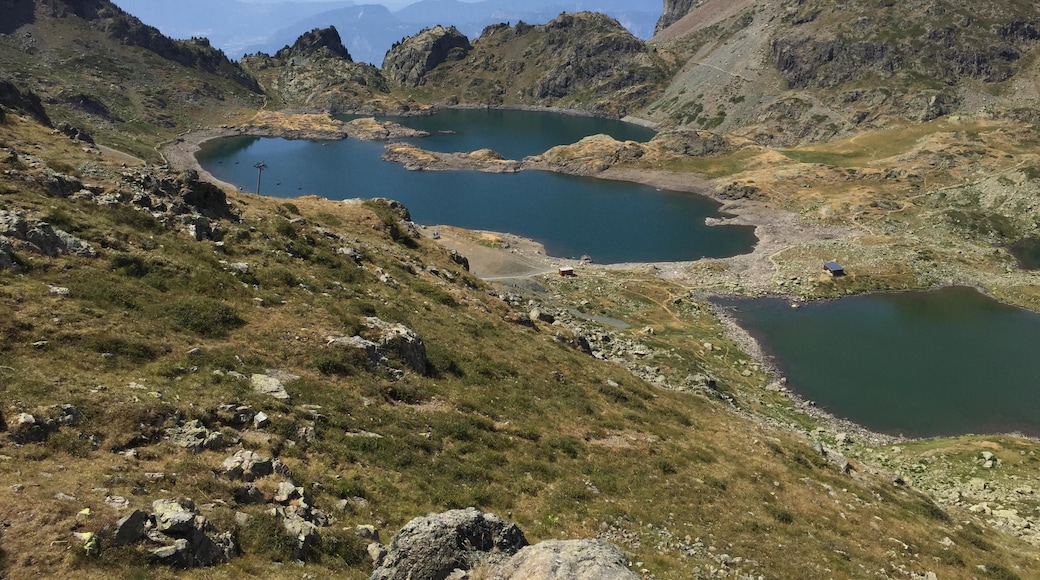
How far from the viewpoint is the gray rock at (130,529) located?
41.0 feet

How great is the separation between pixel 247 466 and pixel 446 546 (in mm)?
7701

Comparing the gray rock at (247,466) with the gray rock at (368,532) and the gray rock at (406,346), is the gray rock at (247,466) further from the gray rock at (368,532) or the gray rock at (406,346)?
the gray rock at (406,346)

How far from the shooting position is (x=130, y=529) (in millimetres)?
12766

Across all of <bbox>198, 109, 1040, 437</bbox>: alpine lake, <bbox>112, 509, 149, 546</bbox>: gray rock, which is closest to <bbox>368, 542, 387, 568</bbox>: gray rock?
<bbox>112, 509, 149, 546</bbox>: gray rock

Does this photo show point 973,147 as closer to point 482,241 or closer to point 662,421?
point 482,241

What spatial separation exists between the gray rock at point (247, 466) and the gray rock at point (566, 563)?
893 centimetres

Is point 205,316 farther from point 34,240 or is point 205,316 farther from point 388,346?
point 388,346

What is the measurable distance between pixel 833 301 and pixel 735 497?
81550 millimetres

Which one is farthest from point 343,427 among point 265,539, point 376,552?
point 265,539

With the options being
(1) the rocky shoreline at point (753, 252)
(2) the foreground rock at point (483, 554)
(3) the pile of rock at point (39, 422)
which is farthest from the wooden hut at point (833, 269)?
(3) the pile of rock at point (39, 422)

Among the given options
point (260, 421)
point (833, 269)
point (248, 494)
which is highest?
point (833, 269)

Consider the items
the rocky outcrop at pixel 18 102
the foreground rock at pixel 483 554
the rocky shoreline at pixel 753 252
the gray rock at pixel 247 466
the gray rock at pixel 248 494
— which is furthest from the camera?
the rocky outcrop at pixel 18 102

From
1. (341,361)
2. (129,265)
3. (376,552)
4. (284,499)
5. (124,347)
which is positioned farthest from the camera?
(129,265)

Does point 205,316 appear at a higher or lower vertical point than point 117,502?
higher
